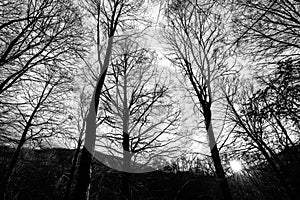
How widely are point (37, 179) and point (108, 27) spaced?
1588 centimetres

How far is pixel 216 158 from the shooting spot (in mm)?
5082

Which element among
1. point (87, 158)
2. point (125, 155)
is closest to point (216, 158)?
point (125, 155)

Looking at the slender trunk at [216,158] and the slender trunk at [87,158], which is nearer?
the slender trunk at [87,158]

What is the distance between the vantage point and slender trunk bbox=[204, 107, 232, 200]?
184 inches

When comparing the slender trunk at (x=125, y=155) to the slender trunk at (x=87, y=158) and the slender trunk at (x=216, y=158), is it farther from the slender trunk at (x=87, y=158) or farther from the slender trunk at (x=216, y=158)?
the slender trunk at (x=216, y=158)

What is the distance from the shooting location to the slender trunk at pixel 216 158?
4684mm

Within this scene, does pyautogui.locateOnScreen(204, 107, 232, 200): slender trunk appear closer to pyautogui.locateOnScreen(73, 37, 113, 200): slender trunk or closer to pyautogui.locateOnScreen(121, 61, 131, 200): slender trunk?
pyautogui.locateOnScreen(121, 61, 131, 200): slender trunk

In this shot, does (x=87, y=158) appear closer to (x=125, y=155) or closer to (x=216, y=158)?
(x=125, y=155)

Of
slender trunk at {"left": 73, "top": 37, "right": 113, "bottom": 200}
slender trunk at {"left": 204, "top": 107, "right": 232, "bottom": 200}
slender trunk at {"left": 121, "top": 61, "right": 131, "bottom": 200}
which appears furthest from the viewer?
slender trunk at {"left": 121, "top": 61, "right": 131, "bottom": 200}

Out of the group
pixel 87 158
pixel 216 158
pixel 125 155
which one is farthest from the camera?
pixel 125 155

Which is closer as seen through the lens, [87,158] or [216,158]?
[87,158]

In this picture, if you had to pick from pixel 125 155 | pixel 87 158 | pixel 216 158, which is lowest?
pixel 87 158

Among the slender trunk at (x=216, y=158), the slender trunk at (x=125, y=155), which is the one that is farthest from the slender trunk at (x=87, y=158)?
the slender trunk at (x=216, y=158)

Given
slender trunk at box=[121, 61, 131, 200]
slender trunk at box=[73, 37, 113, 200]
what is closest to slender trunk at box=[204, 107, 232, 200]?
slender trunk at box=[121, 61, 131, 200]
